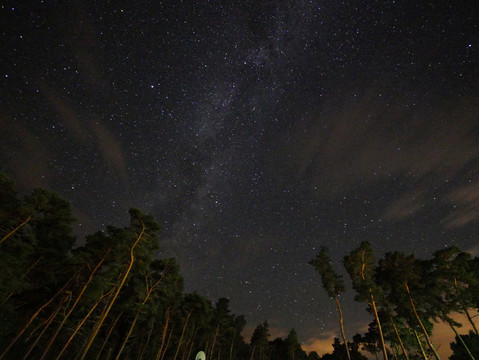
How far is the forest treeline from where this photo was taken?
64.8 feet

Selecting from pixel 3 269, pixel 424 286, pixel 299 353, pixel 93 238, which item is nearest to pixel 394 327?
pixel 424 286

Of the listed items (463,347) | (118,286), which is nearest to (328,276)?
(463,347)

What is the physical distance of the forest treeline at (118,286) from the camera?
19766mm

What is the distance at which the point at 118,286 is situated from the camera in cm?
2153

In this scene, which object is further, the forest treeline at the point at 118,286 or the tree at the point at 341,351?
the tree at the point at 341,351

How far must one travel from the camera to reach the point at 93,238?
83.0ft

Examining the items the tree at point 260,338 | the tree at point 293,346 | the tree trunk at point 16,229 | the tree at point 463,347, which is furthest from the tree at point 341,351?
the tree trunk at point 16,229

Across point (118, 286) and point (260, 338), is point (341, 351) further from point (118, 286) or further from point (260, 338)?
point (118, 286)

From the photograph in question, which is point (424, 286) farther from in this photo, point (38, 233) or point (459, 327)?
point (38, 233)

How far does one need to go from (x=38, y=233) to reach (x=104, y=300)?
9.49 metres

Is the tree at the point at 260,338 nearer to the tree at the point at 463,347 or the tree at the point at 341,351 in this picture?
the tree at the point at 341,351

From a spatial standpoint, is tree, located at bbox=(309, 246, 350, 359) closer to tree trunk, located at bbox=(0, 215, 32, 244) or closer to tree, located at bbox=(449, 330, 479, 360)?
tree, located at bbox=(449, 330, 479, 360)

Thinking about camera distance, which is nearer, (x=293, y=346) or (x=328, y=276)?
(x=328, y=276)

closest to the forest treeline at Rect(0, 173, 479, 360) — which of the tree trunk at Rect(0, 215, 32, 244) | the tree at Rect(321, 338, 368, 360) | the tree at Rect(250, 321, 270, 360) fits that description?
the tree trunk at Rect(0, 215, 32, 244)
